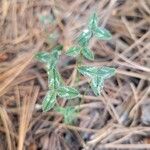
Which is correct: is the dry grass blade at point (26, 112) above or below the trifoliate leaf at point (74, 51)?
below

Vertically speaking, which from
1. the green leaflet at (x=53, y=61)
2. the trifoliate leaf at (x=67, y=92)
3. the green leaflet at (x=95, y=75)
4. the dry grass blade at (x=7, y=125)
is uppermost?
the green leaflet at (x=53, y=61)

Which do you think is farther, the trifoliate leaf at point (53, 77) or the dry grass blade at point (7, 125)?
the dry grass blade at point (7, 125)

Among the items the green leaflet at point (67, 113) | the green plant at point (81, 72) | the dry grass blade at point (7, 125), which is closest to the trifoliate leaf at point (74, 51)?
the green plant at point (81, 72)

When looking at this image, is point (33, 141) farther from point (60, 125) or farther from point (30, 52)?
point (30, 52)

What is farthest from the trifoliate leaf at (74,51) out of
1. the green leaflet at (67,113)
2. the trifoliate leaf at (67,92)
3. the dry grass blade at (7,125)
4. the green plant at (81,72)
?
the dry grass blade at (7,125)

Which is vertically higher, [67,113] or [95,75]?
[95,75]

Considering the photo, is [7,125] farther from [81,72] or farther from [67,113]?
[81,72]

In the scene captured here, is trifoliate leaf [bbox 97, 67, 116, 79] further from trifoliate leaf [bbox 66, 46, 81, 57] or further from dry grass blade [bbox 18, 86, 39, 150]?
dry grass blade [bbox 18, 86, 39, 150]

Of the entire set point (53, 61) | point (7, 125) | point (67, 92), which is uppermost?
point (53, 61)

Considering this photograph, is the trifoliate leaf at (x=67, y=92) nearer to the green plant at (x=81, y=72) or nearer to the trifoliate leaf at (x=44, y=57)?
the green plant at (x=81, y=72)

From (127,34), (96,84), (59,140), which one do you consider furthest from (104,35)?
(59,140)

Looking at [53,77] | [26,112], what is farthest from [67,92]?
[26,112]
